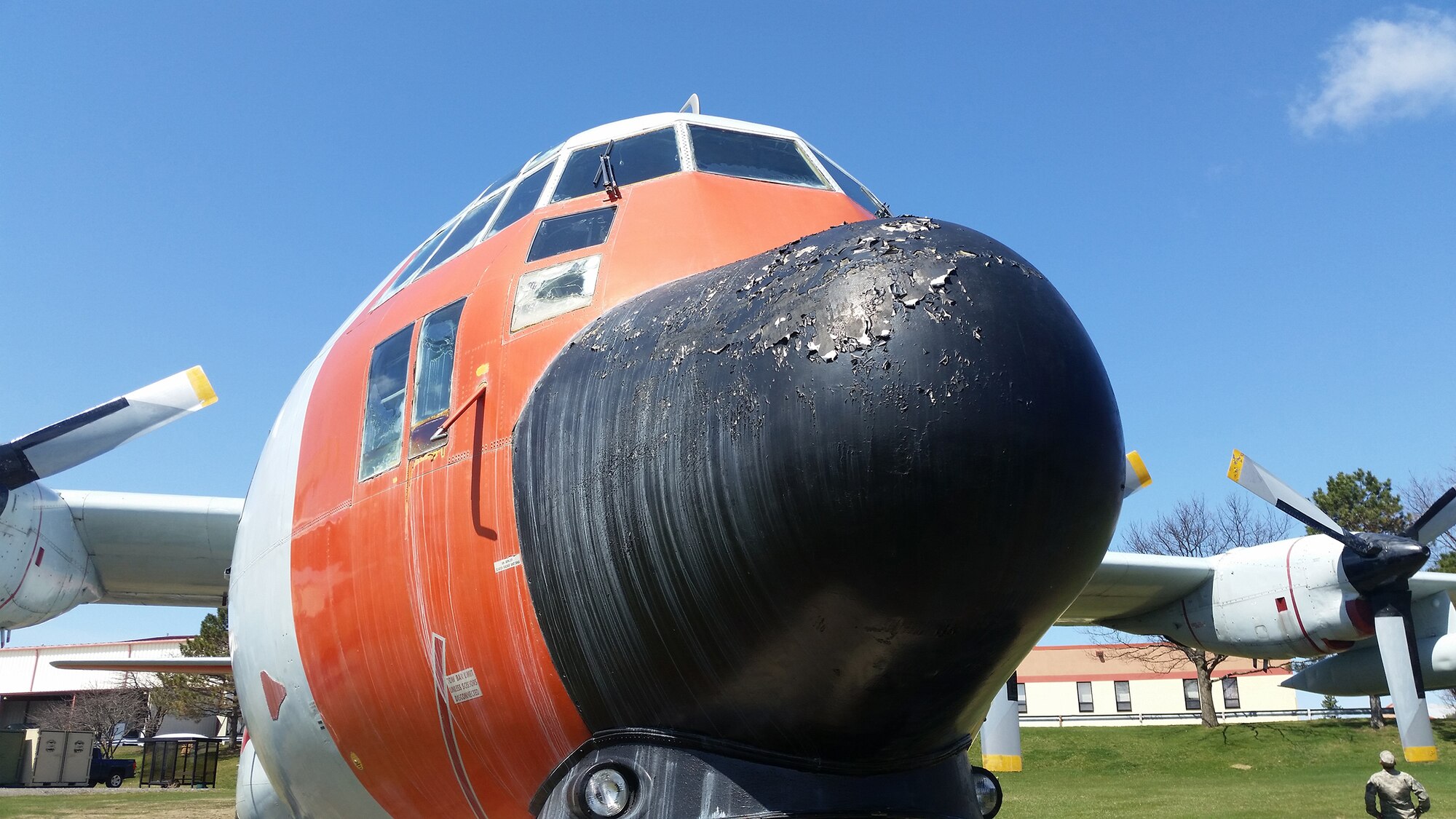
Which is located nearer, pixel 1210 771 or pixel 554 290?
pixel 554 290

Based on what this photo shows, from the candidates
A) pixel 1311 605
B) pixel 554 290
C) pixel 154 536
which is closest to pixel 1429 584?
pixel 1311 605

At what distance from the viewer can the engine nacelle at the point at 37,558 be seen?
341 inches

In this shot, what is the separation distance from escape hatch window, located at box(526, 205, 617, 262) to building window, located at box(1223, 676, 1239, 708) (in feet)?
178

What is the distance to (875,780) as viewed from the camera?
120 inches

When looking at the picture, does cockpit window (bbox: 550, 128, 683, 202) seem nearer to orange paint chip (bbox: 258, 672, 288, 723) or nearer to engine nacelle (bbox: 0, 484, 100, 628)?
orange paint chip (bbox: 258, 672, 288, 723)

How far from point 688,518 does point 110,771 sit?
50.3 m

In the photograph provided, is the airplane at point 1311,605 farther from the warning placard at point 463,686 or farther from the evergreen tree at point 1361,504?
the evergreen tree at point 1361,504

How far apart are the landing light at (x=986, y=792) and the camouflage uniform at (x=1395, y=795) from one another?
36.3ft

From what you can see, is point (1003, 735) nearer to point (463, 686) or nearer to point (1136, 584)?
point (1136, 584)

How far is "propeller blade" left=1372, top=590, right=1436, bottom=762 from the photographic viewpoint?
1216 centimetres

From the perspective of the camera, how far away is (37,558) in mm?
8922

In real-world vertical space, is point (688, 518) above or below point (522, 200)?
below

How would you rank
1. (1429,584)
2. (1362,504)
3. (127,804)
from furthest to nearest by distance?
1. (1362,504)
2. (127,804)
3. (1429,584)

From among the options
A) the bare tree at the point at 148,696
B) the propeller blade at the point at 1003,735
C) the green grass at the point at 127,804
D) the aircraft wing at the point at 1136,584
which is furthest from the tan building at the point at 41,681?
the propeller blade at the point at 1003,735
